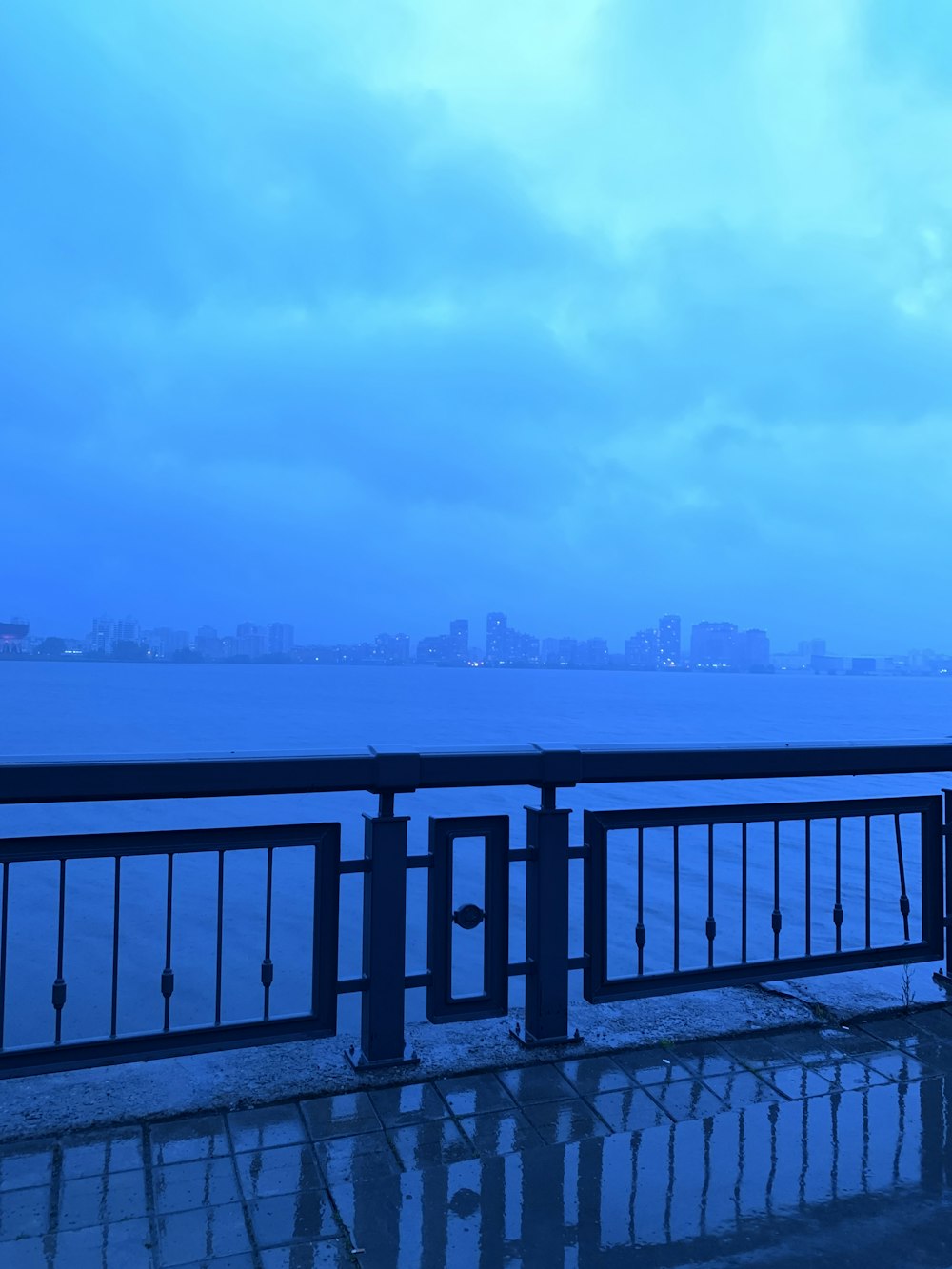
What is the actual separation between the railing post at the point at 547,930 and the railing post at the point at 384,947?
0.61m

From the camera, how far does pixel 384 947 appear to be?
13.6 ft

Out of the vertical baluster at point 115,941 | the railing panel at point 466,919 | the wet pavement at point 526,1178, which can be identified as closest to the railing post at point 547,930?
the railing panel at point 466,919

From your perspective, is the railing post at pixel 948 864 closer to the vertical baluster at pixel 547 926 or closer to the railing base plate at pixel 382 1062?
the vertical baluster at pixel 547 926

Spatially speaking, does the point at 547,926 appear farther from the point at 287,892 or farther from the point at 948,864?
the point at 287,892

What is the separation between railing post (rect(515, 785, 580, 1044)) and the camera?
4.37 metres

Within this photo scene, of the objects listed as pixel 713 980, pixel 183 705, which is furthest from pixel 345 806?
pixel 183 705

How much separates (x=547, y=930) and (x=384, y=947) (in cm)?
76

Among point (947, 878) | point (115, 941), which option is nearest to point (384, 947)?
point (115, 941)

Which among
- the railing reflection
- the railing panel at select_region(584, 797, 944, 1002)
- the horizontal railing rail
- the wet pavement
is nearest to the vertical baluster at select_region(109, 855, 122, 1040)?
the horizontal railing rail

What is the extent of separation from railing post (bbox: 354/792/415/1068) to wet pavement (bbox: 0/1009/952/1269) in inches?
9.3

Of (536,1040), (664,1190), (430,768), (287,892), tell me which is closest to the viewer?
(664,1190)

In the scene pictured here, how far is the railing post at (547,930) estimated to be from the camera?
14.3 ft

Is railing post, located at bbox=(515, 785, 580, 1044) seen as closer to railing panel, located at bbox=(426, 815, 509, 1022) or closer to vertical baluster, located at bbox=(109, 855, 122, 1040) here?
railing panel, located at bbox=(426, 815, 509, 1022)

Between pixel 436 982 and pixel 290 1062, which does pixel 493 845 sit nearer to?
pixel 436 982
